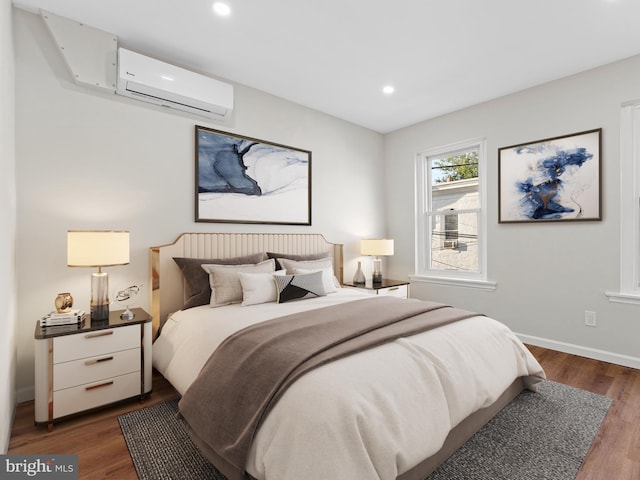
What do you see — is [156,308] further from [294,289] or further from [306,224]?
[306,224]

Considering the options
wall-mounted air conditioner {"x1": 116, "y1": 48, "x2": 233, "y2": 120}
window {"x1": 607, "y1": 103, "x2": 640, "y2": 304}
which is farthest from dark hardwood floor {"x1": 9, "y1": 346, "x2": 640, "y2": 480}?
wall-mounted air conditioner {"x1": 116, "y1": 48, "x2": 233, "y2": 120}

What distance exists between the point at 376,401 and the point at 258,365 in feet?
1.81

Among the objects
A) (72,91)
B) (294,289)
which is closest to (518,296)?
(294,289)

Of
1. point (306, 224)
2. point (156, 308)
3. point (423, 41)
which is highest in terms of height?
point (423, 41)

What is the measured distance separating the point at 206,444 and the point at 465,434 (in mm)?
1334

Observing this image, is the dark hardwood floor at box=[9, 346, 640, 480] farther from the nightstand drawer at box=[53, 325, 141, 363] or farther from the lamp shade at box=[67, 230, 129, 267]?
the lamp shade at box=[67, 230, 129, 267]

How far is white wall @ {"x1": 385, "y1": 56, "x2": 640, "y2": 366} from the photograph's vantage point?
2.91 meters

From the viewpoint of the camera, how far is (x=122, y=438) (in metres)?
1.85

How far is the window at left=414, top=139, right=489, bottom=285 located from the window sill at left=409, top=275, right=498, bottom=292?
0.05 ft

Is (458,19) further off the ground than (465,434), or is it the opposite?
(458,19)

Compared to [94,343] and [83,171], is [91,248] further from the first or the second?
[83,171]

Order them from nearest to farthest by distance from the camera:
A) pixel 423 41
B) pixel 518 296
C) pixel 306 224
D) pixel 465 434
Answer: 1. pixel 465 434
2. pixel 423 41
3. pixel 518 296
4. pixel 306 224

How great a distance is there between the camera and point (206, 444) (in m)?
1.51
